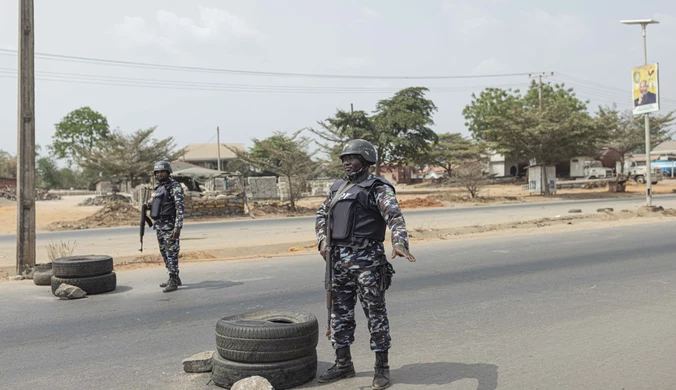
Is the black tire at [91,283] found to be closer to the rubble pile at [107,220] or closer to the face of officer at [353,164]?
the face of officer at [353,164]

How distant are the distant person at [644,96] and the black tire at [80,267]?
21519 millimetres

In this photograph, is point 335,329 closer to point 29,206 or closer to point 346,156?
point 346,156

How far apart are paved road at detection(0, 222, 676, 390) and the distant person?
13645mm

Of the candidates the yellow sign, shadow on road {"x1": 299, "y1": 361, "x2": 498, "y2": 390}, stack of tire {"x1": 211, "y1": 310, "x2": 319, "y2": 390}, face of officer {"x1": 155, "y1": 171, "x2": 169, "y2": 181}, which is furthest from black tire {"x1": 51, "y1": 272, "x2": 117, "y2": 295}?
the yellow sign

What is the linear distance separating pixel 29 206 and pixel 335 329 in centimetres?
812

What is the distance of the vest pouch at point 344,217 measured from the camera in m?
4.48

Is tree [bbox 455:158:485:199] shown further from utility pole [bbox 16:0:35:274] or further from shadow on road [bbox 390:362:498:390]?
shadow on road [bbox 390:362:498:390]

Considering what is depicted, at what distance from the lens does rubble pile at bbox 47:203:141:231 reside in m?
23.5

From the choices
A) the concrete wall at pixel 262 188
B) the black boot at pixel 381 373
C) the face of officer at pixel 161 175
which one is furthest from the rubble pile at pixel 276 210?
the black boot at pixel 381 373

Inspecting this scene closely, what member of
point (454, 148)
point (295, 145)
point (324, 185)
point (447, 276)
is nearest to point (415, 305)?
point (447, 276)

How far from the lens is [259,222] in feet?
78.9

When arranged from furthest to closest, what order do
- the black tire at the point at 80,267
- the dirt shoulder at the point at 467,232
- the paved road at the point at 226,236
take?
the paved road at the point at 226,236, the dirt shoulder at the point at 467,232, the black tire at the point at 80,267

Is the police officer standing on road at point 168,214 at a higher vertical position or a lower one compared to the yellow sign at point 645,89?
lower

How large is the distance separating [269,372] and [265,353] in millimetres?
141
